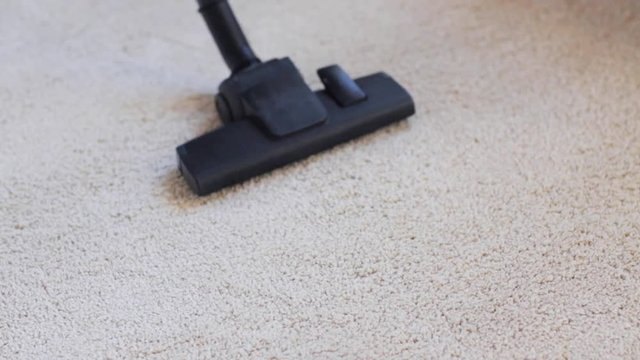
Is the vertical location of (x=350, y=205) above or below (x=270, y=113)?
below

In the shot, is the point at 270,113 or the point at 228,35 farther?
the point at 228,35

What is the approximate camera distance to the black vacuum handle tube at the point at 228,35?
1.20 m

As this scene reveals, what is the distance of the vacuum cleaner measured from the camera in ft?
3.49

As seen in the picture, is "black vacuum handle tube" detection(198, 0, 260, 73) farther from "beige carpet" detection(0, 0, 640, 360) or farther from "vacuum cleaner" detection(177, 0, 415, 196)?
"beige carpet" detection(0, 0, 640, 360)

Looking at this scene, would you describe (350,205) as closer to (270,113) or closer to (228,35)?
(270,113)

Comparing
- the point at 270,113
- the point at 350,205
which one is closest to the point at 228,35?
the point at 270,113

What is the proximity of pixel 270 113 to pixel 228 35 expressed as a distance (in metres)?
0.19

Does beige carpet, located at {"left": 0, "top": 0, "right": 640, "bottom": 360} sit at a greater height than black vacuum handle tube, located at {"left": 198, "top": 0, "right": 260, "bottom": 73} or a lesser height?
lesser

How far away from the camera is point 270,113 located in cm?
110

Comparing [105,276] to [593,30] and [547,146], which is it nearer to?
[547,146]

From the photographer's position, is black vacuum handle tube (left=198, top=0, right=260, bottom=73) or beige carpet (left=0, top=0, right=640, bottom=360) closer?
beige carpet (left=0, top=0, right=640, bottom=360)

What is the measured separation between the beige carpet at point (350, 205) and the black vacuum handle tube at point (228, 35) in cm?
11

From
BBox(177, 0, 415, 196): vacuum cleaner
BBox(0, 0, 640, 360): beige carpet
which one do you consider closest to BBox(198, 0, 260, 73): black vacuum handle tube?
BBox(177, 0, 415, 196): vacuum cleaner

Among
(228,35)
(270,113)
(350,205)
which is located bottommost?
(350,205)
